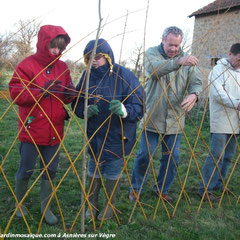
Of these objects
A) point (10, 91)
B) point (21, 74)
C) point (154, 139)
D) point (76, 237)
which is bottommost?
point (76, 237)

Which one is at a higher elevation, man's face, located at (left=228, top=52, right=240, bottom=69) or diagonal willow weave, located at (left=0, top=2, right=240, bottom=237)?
man's face, located at (left=228, top=52, right=240, bottom=69)

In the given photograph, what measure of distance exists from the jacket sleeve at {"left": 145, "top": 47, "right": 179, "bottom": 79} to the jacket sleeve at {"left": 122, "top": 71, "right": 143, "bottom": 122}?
7.2 inches

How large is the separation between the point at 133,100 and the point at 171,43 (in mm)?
574

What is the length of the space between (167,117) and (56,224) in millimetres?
1200

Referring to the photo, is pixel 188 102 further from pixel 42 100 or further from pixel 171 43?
pixel 42 100

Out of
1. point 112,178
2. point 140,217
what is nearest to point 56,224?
point 112,178

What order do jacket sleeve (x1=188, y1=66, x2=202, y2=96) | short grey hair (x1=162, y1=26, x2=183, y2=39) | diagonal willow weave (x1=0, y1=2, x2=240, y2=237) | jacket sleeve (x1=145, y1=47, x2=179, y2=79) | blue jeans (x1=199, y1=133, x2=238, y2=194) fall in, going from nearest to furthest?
diagonal willow weave (x1=0, y1=2, x2=240, y2=237) < jacket sleeve (x1=145, y1=47, x2=179, y2=79) < short grey hair (x1=162, y1=26, x2=183, y2=39) < jacket sleeve (x1=188, y1=66, x2=202, y2=96) < blue jeans (x1=199, y1=133, x2=238, y2=194)

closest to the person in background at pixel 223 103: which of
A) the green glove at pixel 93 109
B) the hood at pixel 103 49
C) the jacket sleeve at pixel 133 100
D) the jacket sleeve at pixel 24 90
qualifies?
the jacket sleeve at pixel 133 100

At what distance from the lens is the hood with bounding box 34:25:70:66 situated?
4.83 ft

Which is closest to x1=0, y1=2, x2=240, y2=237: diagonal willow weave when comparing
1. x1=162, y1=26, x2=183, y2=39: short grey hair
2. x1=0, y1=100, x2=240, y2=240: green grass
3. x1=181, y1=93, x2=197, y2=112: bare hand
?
x1=0, y1=100, x2=240, y2=240: green grass

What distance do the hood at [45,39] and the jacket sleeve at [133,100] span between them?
1.78 feet

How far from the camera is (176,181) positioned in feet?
8.27

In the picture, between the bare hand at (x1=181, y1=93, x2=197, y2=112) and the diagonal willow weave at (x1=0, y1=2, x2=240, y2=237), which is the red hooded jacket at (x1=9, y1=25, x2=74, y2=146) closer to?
the diagonal willow weave at (x1=0, y1=2, x2=240, y2=237)

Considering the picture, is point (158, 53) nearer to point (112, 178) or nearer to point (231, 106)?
point (231, 106)
